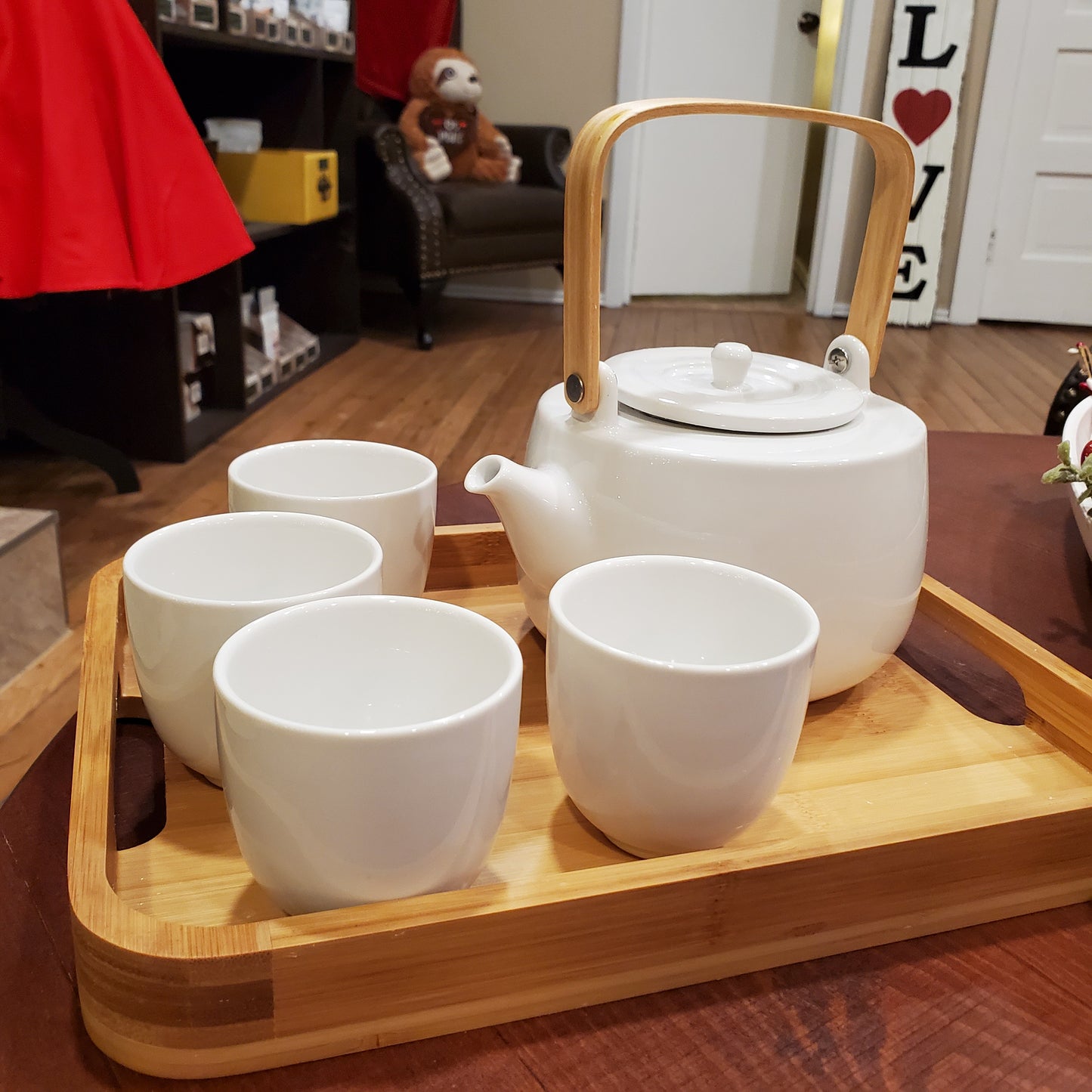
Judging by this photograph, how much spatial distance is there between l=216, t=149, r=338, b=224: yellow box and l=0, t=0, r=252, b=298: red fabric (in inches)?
41.1

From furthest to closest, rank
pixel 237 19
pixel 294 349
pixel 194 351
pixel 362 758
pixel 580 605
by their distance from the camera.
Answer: pixel 294 349, pixel 194 351, pixel 237 19, pixel 580 605, pixel 362 758

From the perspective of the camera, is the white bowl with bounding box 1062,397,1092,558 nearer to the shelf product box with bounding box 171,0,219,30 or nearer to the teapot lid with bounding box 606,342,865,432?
the teapot lid with bounding box 606,342,865,432

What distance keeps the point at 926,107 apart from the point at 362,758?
12.0 feet

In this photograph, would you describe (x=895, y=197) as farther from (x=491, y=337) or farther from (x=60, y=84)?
(x=491, y=337)

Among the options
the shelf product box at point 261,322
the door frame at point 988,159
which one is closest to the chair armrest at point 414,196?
the shelf product box at point 261,322

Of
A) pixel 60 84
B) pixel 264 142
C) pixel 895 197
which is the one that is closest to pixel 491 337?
pixel 264 142

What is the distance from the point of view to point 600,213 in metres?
0.52

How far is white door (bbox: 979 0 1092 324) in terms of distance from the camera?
11.1 ft

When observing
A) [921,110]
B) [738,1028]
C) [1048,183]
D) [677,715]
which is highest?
[921,110]

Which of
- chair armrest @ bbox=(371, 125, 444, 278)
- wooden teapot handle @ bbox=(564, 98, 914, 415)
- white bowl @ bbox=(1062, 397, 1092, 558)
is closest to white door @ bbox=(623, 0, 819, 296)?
chair armrest @ bbox=(371, 125, 444, 278)

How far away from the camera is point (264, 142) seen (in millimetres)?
2697

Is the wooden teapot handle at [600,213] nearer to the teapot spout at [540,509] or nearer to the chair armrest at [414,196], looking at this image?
the teapot spout at [540,509]

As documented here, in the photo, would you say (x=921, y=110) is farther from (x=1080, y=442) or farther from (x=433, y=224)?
(x=1080, y=442)

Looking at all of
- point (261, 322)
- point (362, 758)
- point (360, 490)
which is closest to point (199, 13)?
point (261, 322)
